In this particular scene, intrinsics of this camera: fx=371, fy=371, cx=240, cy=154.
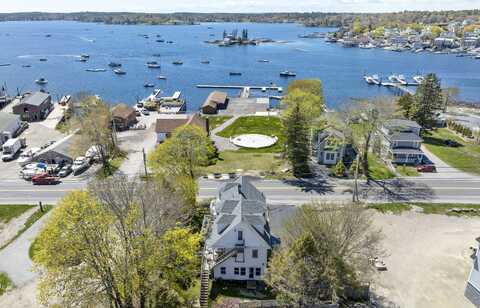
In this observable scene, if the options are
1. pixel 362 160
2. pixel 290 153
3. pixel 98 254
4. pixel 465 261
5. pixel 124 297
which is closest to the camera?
pixel 98 254

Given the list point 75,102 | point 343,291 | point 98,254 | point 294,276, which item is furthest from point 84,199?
point 75,102

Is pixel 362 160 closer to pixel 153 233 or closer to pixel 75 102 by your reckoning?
pixel 153 233

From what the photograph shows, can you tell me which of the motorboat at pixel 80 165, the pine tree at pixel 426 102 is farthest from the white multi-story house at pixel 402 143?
the motorboat at pixel 80 165

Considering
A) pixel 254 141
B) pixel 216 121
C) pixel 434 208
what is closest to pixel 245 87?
pixel 216 121

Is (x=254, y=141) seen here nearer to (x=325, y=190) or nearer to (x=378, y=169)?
(x=325, y=190)

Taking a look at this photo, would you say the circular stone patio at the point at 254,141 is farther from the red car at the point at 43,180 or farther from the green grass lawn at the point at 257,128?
the red car at the point at 43,180

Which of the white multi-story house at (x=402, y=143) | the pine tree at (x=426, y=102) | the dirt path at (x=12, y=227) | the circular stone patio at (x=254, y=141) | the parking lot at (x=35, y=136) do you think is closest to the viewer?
the dirt path at (x=12, y=227)

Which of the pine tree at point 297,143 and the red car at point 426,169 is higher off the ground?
the pine tree at point 297,143
